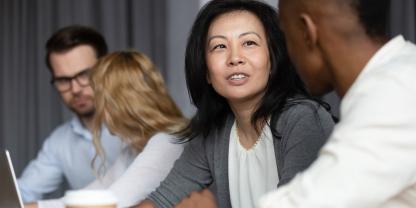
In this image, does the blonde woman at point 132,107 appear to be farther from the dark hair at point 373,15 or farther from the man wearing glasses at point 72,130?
the dark hair at point 373,15

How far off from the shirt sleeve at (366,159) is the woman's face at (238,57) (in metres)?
0.75

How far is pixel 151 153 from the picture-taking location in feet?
6.95

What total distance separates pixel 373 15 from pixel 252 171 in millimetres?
761

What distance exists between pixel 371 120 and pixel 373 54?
158mm

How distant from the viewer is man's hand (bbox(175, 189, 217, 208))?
5.72 feet

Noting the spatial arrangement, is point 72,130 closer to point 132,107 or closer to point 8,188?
point 132,107

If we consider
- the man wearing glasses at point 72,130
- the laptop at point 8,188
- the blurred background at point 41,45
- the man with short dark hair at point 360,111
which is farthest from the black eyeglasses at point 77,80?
the man with short dark hair at point 360,111

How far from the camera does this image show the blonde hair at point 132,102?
231 cm

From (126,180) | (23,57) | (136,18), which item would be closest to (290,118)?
(126,180)

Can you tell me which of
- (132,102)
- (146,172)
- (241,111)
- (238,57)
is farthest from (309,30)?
(132,102)

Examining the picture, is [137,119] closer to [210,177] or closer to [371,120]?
[210,177]

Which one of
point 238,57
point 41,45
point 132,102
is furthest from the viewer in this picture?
point 41,45

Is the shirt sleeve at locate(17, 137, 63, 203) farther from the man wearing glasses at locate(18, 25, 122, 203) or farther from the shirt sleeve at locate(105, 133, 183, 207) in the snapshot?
the shirt sleeve at locate(105, 133, 183, 207)

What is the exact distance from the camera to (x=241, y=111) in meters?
1.80
